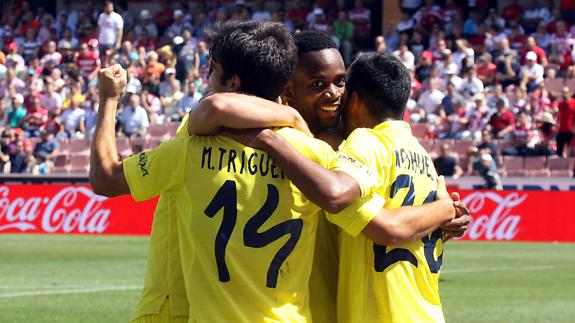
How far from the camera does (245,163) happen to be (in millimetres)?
4223

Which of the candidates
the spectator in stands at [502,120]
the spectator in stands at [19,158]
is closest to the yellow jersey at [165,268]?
the spectator in stands at [502,120]

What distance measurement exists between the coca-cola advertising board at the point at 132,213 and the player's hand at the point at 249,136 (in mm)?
16494

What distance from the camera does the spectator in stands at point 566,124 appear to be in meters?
23.5

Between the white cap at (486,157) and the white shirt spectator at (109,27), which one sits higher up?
the white shirt spectator at (109,27)

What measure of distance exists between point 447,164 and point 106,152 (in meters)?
19.2

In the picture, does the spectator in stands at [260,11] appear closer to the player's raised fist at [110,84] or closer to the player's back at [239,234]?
the player's raised fist at [110,84]

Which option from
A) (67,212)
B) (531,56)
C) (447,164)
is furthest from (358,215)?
(531,56)

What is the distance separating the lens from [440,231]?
4.71 metres

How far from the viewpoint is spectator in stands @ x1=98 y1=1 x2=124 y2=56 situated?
30266 mm

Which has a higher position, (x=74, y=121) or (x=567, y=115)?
(x=567, y=115)

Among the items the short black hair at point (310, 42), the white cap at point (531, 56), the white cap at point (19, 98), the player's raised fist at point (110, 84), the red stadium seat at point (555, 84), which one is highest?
the short black hair at point (310, 42)

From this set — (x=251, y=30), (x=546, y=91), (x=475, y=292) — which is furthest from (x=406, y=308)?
(x=546, y=91)

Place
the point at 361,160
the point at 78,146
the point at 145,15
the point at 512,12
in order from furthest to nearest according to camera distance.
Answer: the point at 145,15 < the point at 512,12 < the point at 78,146 < the point at 361,160

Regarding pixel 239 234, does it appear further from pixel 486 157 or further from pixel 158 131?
pixel 158 131
